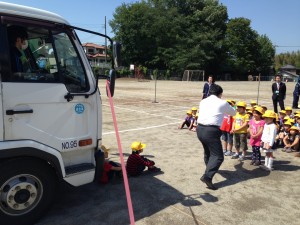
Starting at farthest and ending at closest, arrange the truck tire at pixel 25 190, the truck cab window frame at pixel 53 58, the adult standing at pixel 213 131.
A: 1. the adult standing at pixel 213 131
2. the truck cab window frame at pixel 53 58
3. the truck tire at pixel 25 190

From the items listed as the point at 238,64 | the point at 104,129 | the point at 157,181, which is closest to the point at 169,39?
the point at 238,64

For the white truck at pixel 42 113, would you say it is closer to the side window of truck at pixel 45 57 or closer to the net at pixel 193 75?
the side window of truck at pixel 45 57

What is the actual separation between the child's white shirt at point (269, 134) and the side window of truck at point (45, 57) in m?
3.93

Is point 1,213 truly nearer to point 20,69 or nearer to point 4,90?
point 4,90

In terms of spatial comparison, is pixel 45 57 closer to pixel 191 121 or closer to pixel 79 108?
pixel 79 108

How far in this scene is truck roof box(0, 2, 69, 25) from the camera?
3.66 m

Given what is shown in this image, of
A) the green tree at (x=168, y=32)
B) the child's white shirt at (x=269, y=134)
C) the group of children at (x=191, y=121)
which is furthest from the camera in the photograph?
the green tree at (x=168, y=32)

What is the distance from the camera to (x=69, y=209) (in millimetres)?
4539

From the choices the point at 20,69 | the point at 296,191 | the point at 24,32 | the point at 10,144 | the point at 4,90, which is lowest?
the point at 296,191

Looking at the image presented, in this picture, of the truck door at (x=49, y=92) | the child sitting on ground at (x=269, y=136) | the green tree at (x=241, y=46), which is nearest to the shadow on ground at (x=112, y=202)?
the truck door at (x=49, y=92)

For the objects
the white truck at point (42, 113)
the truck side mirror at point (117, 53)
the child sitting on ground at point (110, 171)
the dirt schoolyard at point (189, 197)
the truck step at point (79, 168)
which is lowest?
the dirt schoolyard at point (189, 197)

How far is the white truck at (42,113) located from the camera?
367cm

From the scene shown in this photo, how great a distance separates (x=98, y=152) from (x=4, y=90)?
1.55 meters

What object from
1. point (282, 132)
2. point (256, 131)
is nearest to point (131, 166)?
point (256, 131)
